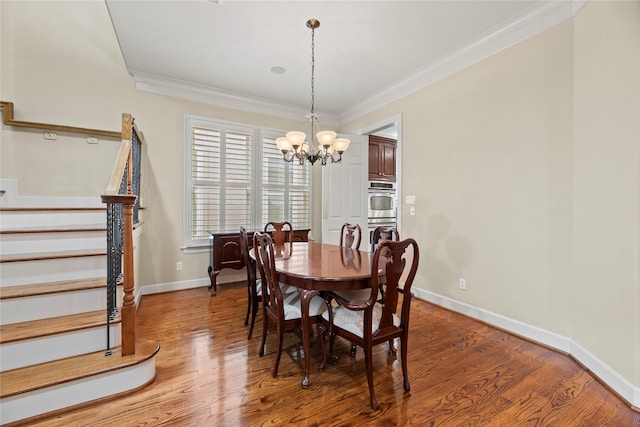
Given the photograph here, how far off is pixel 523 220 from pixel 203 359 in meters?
2.99

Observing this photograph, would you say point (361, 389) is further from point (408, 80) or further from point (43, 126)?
point (43, 126)

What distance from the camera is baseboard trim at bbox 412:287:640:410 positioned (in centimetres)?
172

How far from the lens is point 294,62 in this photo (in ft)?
10.8

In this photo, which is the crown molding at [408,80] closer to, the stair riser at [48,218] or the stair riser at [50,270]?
the stair riser at [48,218]

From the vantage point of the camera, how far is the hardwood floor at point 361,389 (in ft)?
5.04

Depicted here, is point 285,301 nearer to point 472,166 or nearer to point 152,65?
point 472,166

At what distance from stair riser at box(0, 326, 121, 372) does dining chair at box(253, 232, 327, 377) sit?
1007 millimetres

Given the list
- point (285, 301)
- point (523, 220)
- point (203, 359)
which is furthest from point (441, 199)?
point (203, 359)

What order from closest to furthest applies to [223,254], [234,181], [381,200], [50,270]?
[50,270] < [223,254] < [234,181] < [381,200]

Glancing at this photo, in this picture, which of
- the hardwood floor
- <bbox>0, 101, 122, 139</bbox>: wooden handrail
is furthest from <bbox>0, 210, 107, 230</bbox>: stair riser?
the hardwood floor

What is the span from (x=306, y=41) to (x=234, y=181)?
7.38ft

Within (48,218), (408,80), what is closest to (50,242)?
(48,218)

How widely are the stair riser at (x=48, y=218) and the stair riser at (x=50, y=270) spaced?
2.83ft

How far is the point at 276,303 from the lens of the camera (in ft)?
6.57
